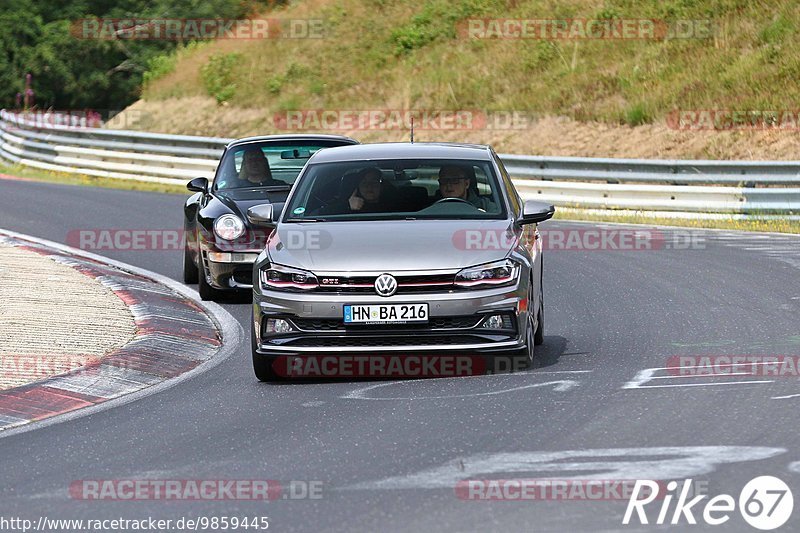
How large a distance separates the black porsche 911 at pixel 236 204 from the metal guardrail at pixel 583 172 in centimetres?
847

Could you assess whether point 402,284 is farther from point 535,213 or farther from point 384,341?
point 535,213

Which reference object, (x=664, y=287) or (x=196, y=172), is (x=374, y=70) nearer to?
(x=196, y=172)

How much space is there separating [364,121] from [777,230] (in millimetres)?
17612

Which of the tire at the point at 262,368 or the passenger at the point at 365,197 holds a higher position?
the passenger at the point at 365,197

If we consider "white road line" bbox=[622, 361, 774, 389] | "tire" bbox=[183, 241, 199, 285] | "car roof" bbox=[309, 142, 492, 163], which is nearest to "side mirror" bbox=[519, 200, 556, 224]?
"car roof" bbox=[309, 142, 492, 163]

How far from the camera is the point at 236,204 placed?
14008mm

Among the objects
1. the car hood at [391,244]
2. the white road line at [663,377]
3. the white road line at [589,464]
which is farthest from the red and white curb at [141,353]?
the white road line at [663,377]

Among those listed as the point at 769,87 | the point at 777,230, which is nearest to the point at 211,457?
the point at 777,230

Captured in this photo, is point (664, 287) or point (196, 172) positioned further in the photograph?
point (196, 172)

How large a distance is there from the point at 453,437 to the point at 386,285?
1.82 meters

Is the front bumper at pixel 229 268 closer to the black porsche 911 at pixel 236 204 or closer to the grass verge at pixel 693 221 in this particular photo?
the black porsche 911 at pixel 236 204

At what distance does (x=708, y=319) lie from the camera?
12.4 metres

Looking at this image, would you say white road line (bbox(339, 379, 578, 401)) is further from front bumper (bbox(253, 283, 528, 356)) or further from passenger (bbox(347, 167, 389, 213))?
passenger (bbox(347, 167, 389, 213))

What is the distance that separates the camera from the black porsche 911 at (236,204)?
13.7 m
